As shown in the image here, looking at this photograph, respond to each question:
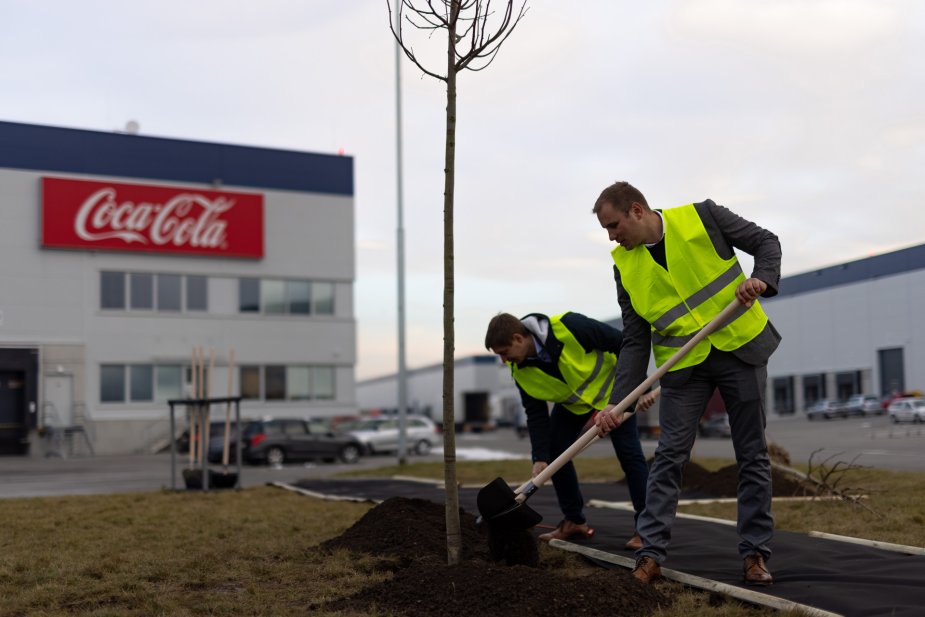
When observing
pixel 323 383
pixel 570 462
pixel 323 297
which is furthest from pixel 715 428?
pixel 570 462

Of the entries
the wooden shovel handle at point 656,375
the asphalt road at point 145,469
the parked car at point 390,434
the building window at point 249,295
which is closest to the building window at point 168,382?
the asphalt road at point 145,469

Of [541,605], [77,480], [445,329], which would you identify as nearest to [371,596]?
[541,605]

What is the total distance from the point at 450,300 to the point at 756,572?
6.20 ft

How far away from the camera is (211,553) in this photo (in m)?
6.11

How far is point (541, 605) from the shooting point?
398cm

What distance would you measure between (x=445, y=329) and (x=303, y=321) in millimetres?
32393

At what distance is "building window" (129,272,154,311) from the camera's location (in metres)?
33.9

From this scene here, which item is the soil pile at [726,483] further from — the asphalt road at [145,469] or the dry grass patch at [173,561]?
the dry grass patch at [173,561]

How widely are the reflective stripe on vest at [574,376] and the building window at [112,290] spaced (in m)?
30.0

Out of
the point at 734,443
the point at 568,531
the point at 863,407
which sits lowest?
the point at 863,407

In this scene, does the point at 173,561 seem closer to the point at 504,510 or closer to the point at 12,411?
the point at 504,510

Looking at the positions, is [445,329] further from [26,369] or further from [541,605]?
[26,369]

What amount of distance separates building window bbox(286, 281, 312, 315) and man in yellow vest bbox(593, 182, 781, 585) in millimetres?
32561

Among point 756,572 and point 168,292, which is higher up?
point 168,292
